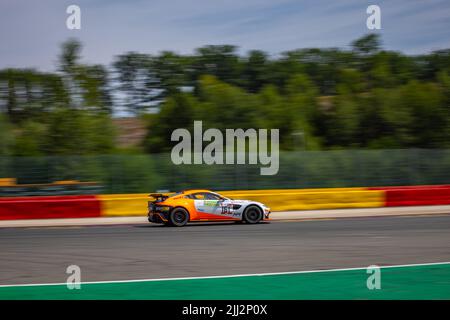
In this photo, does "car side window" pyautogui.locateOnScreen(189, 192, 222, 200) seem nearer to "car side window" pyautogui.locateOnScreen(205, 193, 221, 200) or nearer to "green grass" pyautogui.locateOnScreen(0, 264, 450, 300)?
"car side window" pyautogui.locateOnScreen(205, 193, 221, 200)

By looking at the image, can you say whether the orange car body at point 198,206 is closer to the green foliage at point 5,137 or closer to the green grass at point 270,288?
the green grass at point 270,288

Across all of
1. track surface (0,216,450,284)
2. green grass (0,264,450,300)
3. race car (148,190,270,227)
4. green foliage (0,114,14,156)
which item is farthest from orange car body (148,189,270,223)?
green foliage (0,114,14,156)

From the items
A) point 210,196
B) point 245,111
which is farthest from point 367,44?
point 210,196

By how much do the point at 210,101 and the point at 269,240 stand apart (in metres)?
42.5

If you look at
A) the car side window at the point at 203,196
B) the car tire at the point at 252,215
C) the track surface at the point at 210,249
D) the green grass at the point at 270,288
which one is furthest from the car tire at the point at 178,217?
the green grass at the point at 270,288

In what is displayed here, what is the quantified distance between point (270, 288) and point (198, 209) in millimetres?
9559

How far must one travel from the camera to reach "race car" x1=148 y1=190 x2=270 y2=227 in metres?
17.5

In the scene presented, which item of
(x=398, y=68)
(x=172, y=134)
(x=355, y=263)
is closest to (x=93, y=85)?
(x=172, y=134)

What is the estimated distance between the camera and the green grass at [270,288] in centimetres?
780

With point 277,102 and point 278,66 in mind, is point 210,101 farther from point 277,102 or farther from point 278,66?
point 278,66

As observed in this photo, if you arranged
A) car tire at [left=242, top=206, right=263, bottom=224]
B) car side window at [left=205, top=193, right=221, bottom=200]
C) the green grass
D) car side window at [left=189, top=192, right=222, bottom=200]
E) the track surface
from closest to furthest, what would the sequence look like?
the green grass → the track surface → car side window at [left=189, top=192, right=222, bottom=200] → car side window at [left=205, top=193, right=221, bottom=200] → car tire at [left=242, top=206, right=263, bottom=224]

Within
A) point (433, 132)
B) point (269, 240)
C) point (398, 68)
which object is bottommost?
point (269, 240)
